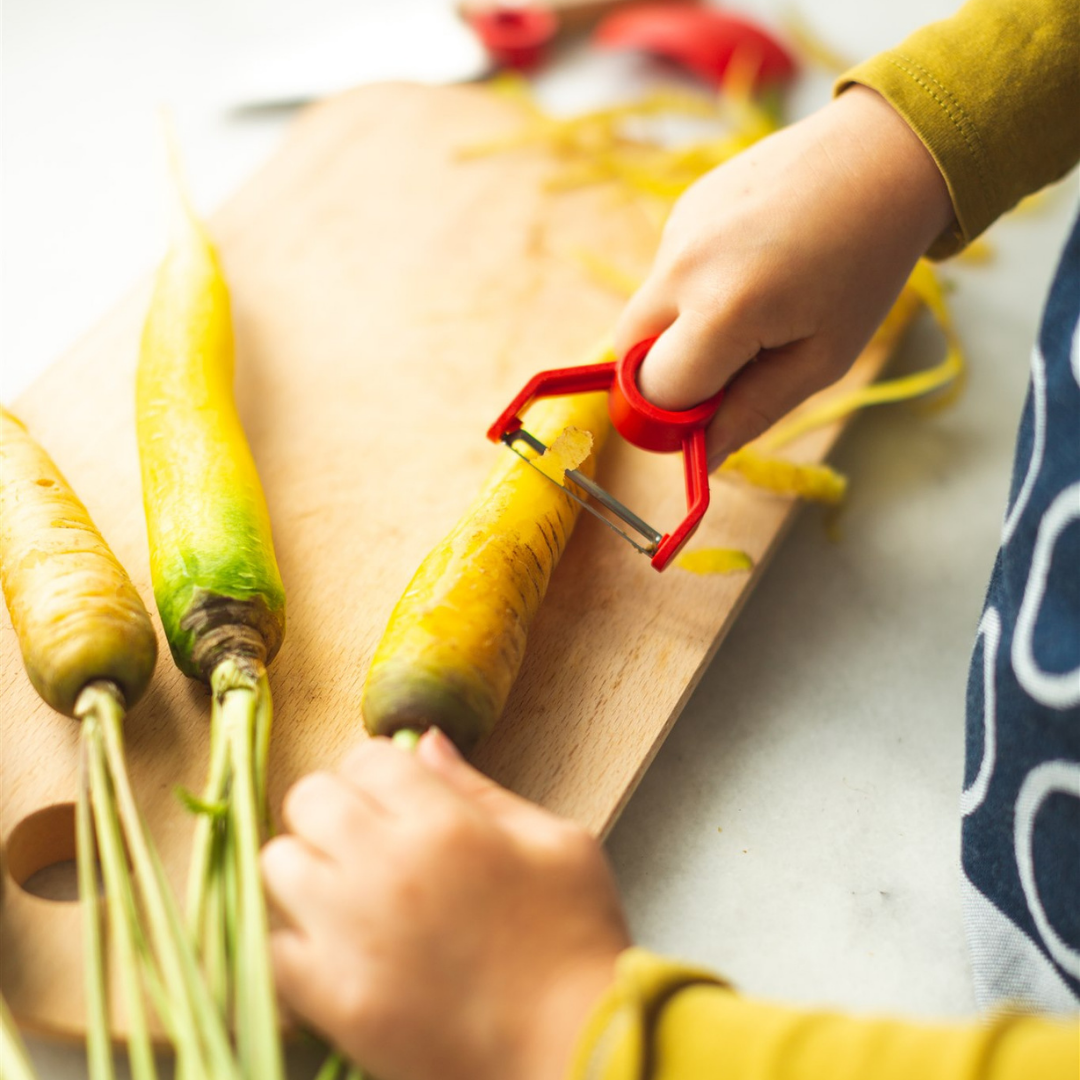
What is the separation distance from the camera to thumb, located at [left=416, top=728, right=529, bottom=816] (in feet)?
2.06

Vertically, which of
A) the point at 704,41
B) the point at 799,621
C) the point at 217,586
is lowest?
the point at 799,621

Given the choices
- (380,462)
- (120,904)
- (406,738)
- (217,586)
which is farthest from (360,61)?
(120,904)

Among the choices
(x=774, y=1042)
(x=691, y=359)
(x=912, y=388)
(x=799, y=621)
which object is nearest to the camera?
(x=774, y=1042)

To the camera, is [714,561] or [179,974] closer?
[179,974]

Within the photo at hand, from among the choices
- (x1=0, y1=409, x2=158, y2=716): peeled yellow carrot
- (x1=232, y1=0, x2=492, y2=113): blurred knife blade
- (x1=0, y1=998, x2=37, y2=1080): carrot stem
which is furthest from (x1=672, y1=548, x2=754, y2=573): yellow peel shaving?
(x1=232, y1=0, x2=492, y2=113): blurred knife blade

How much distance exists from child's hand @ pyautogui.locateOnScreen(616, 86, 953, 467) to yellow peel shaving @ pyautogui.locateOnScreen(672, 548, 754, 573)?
8 centimetres

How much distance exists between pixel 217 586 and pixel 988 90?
71 centimetres

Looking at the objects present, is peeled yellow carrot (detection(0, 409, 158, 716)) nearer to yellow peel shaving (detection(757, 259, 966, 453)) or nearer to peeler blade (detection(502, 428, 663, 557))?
peeler blade (detection(502, 428, 663, 557))

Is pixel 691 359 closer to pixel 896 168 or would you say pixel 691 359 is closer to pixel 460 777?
pixel 896 168

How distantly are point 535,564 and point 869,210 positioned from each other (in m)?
0.38

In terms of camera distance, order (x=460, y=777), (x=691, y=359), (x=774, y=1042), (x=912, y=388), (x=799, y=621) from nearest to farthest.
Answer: (x=774, y=1042), (x=460, y=777), (x=691, y=359), (x=799, y=621), (x=912, y=388)

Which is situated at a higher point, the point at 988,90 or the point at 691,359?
the point at 988,90

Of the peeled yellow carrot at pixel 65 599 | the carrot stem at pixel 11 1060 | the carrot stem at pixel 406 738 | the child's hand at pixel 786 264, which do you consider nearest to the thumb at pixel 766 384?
the child's hand at pixel 786 264

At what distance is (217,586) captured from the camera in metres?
0.72
